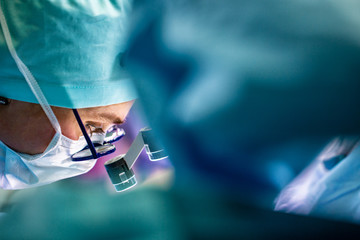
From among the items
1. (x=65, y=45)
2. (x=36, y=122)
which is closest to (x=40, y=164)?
(x=36, y=122)

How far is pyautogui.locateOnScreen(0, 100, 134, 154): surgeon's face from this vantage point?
34.6 inches

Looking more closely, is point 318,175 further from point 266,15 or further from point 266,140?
point 266,15

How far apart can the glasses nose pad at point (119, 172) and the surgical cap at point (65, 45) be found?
0.33m

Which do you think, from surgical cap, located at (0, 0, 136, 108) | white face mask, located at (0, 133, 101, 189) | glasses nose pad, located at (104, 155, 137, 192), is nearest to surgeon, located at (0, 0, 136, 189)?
surgical cap, located at (0, 0, 136, 108)

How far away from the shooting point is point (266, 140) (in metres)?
0.36

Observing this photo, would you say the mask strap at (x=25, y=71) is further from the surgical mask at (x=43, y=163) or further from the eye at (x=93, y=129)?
the eye at (x=93, y=129)

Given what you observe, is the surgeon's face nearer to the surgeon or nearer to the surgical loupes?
the surgeon

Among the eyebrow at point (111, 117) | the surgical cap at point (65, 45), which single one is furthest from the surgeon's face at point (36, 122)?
the surgical cap at point (65, 45)

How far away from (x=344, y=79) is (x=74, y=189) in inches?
74.0

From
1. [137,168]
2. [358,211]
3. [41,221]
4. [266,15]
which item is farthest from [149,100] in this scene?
[41,221]

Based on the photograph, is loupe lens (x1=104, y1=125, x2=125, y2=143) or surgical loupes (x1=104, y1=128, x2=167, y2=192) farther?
loupe lens (x1=104, y1=125, x2=125, y2=143)

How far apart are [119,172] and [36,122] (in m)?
0.36

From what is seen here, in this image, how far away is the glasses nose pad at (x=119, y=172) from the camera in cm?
100

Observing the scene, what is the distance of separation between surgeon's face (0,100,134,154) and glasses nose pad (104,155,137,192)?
0.17 m
